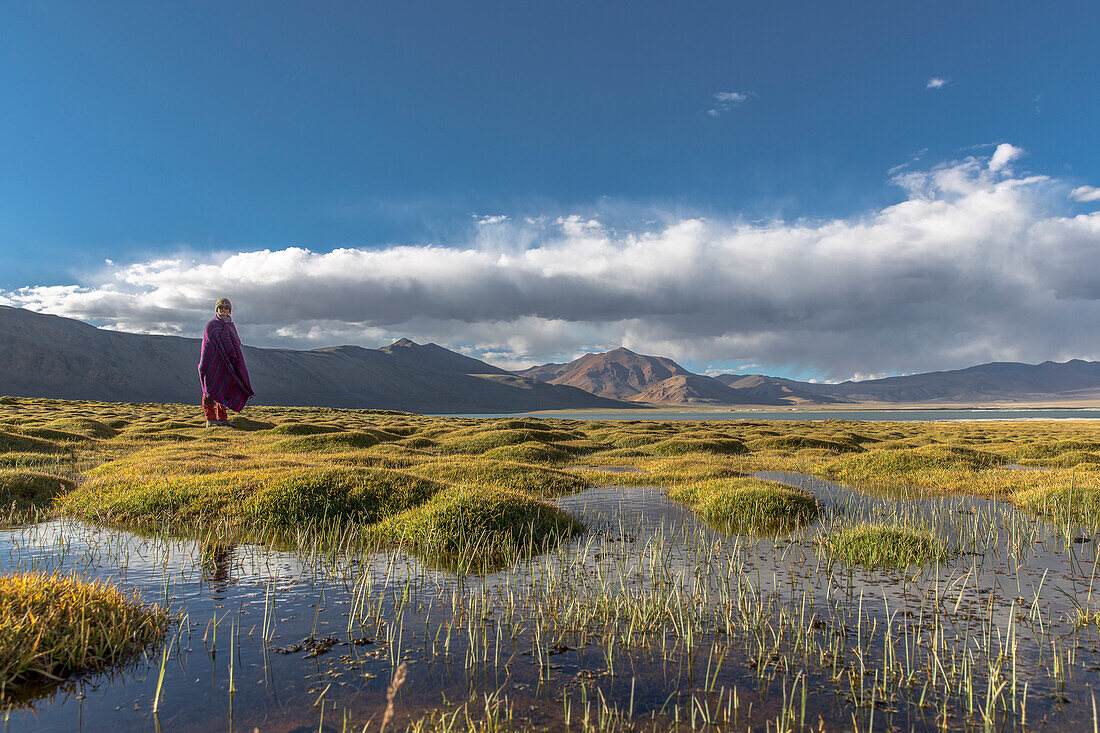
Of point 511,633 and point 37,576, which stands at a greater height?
point 37,576

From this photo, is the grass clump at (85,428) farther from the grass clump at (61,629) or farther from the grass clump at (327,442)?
the grass clump at (61,629)

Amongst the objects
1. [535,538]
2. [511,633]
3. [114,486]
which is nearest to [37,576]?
[511,633]

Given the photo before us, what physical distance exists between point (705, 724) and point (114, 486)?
19154 mm

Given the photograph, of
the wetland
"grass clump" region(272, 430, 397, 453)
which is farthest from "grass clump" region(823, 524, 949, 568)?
"grass clump" region(272, 430, 397, 453)

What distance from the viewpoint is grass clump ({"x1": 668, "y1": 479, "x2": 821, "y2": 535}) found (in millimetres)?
15273

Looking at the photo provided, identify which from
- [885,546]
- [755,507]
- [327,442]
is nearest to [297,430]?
[327,442]

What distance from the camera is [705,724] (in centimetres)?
585

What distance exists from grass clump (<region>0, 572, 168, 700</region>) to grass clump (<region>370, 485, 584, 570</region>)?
5112 millimetres

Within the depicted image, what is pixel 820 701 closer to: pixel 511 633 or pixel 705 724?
pixel 705 724

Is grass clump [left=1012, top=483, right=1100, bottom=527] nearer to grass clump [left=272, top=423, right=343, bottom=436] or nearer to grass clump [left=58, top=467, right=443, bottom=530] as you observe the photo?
grass clump [left=58, top=467, right=443, bottom=530]

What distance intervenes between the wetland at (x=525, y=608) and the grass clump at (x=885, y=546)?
0.06m

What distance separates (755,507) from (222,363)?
28298 millimetres

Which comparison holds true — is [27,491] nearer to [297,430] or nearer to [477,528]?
[477,528]

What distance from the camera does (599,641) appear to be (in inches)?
306
